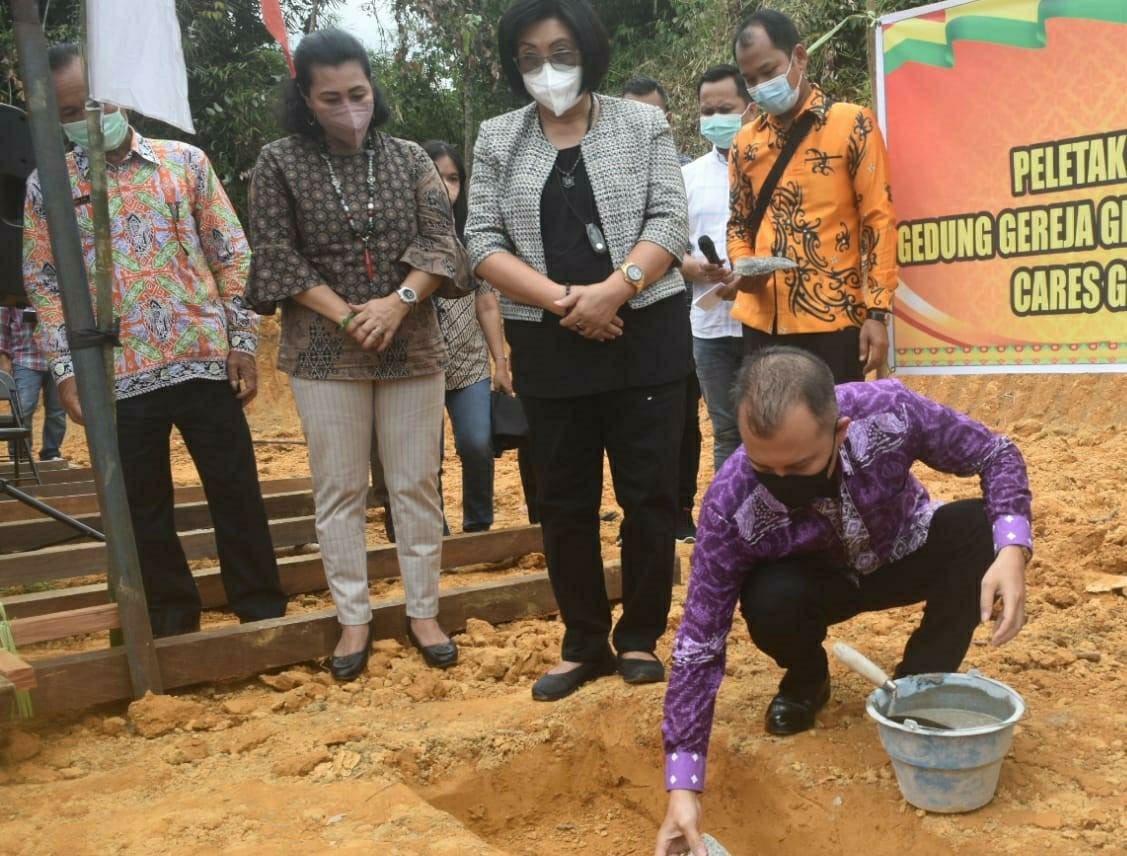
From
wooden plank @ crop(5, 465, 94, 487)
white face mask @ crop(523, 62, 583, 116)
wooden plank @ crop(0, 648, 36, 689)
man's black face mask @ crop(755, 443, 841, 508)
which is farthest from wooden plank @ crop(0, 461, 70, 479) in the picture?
man's black face mask @ crop(755, 443, 841, 508)

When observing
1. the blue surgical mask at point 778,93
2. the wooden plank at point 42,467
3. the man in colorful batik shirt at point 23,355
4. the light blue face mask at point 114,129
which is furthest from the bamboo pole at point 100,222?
the wooden plank at point 42,467

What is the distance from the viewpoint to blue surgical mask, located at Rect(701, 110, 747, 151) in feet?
14.6

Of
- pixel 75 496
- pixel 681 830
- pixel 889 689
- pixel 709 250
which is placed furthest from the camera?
pixel 75 496

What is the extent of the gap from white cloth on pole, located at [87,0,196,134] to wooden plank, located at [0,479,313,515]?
8.18 feet

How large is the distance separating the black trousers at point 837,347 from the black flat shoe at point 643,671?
1055mm

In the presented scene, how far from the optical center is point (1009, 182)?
3318mm

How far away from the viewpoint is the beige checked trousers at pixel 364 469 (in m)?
3.27

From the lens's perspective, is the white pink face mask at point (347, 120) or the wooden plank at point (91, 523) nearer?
the white pink face mask at point (347, 120)

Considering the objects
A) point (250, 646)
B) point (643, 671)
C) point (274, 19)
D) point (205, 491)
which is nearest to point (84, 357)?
point (205, 491)

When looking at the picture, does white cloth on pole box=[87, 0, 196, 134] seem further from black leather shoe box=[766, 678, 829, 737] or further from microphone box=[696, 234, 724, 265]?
black leather shoe box=[766, 678, 829, 737]

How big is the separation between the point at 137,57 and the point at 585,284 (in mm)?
1334

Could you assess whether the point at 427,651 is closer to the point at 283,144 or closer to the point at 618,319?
the point at 618,319

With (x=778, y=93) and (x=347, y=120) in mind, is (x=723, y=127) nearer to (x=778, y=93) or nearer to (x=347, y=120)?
(x=778, y=93)

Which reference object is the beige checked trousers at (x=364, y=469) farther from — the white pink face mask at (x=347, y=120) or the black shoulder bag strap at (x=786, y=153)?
the black shoulder bag strap at (x=786, y=153)
